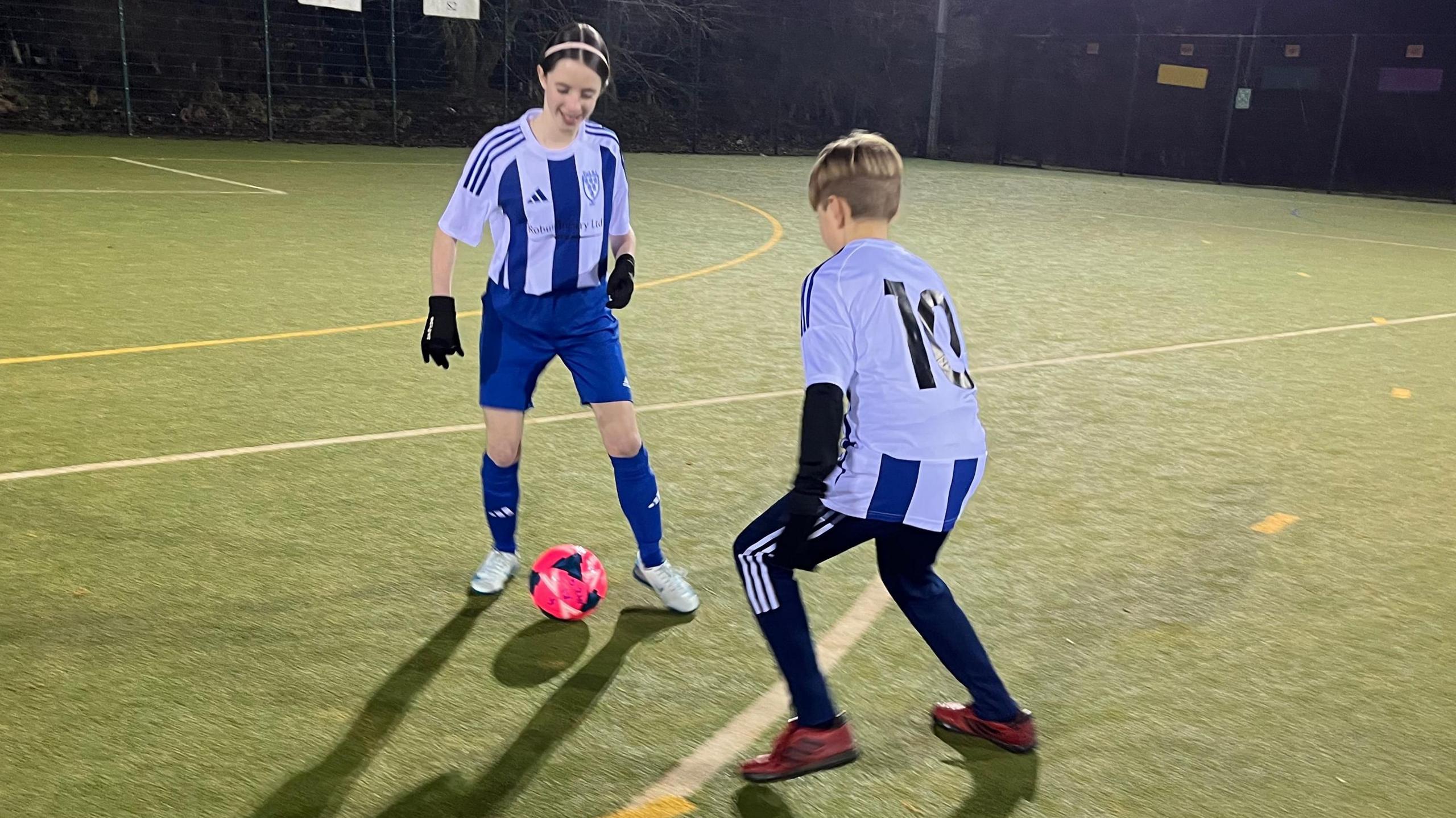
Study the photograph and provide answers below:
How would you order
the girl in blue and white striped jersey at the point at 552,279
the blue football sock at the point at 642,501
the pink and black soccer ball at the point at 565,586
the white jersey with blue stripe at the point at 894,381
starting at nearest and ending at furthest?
the white jersey with blue stripe at the point at 894,381, the girl in blue and white striped jersey at the point at 552,279, the pink and black soccer ball at the point at 565,586, the blue football sock at the point at 642,501

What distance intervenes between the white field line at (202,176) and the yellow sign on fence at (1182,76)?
64.8ft

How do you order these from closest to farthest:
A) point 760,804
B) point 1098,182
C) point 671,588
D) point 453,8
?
point 760,804, point 671,588, point 453,8, point 1098,182

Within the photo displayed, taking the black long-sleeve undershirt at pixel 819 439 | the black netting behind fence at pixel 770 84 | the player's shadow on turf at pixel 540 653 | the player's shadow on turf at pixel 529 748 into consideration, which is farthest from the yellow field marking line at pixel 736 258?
the black netting behind fence at pixel 770 84

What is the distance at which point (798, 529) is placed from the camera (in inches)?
104

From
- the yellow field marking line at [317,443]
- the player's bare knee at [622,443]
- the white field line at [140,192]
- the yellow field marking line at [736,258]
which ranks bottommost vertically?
the yellow field marking line at [317,443]

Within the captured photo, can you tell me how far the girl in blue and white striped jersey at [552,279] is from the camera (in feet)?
12.0

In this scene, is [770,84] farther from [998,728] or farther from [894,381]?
[894,381]

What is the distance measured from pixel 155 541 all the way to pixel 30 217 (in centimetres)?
870

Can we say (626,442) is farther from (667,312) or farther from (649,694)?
(667,312)

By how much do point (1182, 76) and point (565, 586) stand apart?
25.9 meters

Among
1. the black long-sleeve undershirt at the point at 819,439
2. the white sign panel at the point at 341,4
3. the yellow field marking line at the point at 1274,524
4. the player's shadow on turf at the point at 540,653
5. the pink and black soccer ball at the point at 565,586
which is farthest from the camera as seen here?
the white sign panel at the point at 341,4

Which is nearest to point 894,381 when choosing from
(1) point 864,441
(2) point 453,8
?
(1) point 864,441

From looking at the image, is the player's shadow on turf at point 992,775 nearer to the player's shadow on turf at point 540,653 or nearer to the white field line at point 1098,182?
the player's shadow on turf at point 540,653

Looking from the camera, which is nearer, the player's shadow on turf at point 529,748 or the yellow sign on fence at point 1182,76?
the player's shadow on turf at point 529,748
